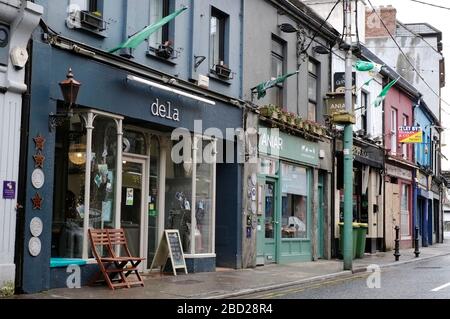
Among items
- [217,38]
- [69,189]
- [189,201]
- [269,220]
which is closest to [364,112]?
[269,220]

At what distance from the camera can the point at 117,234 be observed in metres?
12.1

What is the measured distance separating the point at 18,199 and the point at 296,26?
472 inches

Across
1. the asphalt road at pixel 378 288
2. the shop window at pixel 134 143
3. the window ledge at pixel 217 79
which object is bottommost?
the asphalt road at pixel 378 288

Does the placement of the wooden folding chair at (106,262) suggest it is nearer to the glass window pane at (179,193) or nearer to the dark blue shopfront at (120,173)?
the dark blue shopfront at (120,173)

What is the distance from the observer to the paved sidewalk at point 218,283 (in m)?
10.5

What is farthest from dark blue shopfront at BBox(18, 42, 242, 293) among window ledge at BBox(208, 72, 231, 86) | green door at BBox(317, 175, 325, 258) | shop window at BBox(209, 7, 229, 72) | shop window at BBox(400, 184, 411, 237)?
shop window at BBox(400, 184, 411, 237)

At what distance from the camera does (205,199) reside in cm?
1538

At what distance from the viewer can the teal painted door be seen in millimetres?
17422

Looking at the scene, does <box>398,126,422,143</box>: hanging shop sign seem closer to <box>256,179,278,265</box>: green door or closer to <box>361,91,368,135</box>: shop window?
<box>361,91,368,135</box>: shop window

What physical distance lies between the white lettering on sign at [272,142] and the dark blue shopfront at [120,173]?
112 centimetres

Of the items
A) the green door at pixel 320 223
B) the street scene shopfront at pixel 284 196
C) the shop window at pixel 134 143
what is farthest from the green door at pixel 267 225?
the shop window at pixel 134 143

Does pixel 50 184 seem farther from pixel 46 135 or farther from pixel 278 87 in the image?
pixel 278 87

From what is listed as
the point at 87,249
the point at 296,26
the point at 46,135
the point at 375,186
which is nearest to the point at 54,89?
the point at 46,135
